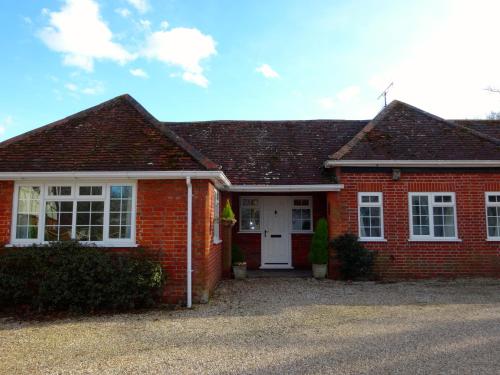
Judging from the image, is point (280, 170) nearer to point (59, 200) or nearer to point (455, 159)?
point (455, 159)

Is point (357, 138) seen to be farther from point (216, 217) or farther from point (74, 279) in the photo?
point (74, 279)

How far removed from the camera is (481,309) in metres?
7.79

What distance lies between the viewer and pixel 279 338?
19.6 feet

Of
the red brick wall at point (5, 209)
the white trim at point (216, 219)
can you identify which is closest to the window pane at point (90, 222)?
the red brick wall at point (5, 209)

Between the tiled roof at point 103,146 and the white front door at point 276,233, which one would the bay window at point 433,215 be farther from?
the tiled roof at point 103,146

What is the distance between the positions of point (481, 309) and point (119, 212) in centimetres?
749

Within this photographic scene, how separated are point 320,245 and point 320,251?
0.17m

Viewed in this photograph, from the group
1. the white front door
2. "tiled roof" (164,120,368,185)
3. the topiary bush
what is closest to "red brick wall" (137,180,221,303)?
"tiled roof" (164,120,368,185)

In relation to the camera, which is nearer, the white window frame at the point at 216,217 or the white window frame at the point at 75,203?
the white window frame at the point at 75,203

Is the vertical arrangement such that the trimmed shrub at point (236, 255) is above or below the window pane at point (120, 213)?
below

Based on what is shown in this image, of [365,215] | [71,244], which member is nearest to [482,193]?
[365,215]

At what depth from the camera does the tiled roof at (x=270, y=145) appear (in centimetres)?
1242

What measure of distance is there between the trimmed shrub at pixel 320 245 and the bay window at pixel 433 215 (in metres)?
2.45

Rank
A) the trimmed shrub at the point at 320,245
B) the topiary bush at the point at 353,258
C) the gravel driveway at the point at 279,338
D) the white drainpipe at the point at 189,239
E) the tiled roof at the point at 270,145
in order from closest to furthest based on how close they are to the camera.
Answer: the gravel driveway at the point at 279,338, the white drainpipe at the point at 189,239, the topiary bush at the point at 353,258, the trimmed shrub at the point at 320,245, the tiled roof at the point at 270,145
